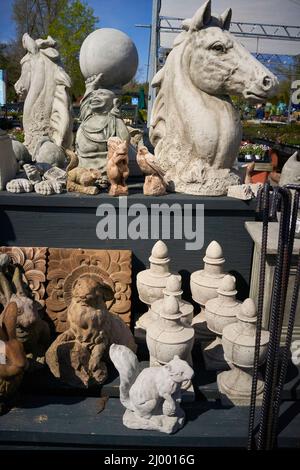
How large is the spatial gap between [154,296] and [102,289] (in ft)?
2.29

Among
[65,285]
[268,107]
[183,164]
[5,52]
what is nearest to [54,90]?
[183,164]

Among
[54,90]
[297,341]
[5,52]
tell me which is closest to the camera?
[297,341]

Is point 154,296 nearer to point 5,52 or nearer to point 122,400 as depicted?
point 122,400

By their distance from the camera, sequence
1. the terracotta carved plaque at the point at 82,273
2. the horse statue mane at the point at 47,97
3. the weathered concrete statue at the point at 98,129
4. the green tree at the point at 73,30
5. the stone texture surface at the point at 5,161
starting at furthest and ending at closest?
1. the green tree at the point at 73,30
2. the horse statue mane at the point at 47,97
3. the weathered concrete statue at the point at 98,129
4. the stone texture surface at the point at 5,161
5. the terracotta carved plaque at the point at 82,273

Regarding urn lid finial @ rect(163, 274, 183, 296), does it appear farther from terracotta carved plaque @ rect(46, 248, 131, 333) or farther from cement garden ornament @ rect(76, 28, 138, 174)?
cement garden ornament @ rect(76, 28, 138, 174)

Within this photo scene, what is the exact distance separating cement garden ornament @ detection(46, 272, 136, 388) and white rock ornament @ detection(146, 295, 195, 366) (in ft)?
1.06

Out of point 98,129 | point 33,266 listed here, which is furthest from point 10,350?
point 98,129

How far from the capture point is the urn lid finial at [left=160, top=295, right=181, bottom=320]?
2445mm

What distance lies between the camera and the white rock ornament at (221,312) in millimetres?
2768

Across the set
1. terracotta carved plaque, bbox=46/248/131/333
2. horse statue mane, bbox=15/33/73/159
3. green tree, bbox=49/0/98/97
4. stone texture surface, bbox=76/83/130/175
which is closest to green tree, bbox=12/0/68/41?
green tree, bbox=49/0/98/97

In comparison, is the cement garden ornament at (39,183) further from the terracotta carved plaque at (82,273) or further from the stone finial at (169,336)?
the stone finial at (169,336)

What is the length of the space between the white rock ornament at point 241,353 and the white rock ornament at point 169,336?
0.26m

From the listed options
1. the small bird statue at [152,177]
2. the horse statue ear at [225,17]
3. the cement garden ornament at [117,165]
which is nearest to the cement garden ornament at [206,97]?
the horse statue ear at [225,17]

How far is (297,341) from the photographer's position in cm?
311
